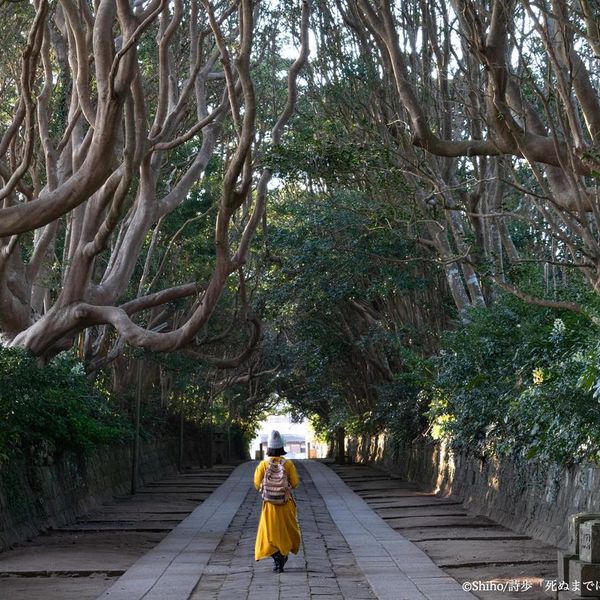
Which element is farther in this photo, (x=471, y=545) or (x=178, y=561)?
(x=471, y=545)

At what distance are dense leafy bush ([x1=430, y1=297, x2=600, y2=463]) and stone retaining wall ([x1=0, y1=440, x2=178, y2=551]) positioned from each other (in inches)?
267

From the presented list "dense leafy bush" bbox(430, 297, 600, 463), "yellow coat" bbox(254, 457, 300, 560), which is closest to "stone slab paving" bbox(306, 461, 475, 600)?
"yellow coat" bbox(254, 457, 300, 560)

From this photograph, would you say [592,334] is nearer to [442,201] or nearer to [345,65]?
[442,201]

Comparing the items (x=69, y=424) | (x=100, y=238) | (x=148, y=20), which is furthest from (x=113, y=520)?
(x=148, y=20)

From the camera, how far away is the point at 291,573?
12102 mm

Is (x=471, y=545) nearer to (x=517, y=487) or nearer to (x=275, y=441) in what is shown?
(x=517, y=487)

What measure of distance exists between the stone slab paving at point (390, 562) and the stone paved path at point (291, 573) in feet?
0.49

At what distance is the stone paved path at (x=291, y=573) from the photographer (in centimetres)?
1052

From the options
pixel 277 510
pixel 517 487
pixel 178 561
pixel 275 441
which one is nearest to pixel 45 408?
pixel 178 561

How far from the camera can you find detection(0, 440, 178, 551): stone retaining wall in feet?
50.6

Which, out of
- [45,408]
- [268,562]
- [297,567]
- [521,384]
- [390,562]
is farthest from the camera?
[521,384]

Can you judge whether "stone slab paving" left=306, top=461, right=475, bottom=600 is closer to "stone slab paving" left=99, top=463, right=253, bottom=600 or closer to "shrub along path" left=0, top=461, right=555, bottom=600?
"shrub along path" left=0, top=461, right=555, bottom=600

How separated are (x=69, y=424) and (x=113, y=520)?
2365mm

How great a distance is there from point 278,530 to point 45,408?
5.89m
